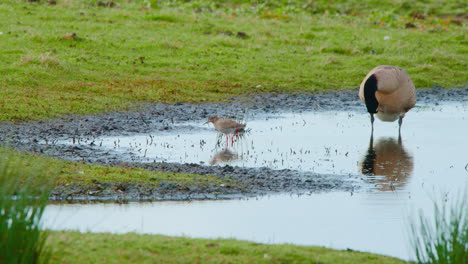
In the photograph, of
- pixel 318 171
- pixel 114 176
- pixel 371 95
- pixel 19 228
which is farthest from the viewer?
pixel 371 95

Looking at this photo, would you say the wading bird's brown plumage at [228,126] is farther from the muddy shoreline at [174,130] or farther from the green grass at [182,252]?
the green grass at [182,252]

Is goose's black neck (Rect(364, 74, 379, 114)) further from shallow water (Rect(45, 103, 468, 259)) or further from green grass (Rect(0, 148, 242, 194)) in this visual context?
green grass (Rect(0, 148, 242, 194))

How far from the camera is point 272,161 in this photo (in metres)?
13.5

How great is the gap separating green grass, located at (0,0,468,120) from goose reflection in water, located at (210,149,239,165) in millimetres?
4602

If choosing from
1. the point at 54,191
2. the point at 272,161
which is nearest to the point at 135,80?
the point at 272,161

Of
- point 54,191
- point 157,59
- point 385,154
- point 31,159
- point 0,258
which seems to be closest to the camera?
point 0,258

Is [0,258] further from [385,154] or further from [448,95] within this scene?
[448,95]

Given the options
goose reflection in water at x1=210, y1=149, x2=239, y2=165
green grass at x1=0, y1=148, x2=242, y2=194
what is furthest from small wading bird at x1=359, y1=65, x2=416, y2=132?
green grass at x1=0, y1=148, x2=242, y2=194

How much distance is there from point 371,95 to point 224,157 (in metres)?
4.23

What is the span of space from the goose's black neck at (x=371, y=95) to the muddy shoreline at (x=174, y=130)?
313 centimetres

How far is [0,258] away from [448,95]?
58.3 feet

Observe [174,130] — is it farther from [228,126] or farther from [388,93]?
[388,93]

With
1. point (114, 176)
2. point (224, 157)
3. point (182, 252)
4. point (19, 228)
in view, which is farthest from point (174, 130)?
point (19, 228)

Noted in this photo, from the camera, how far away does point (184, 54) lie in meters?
24.0
